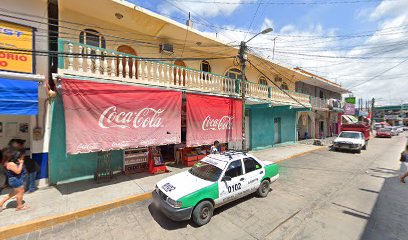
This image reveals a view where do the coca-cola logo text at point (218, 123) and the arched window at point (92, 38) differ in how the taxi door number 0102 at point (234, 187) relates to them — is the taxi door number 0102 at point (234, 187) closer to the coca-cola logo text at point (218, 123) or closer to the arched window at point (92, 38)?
the coca-cola logo text at point (218, 123)

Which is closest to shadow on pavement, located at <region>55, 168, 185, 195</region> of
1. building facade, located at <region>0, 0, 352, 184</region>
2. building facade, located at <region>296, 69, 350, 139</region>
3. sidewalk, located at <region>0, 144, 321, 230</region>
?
sidewalk, located at <region>0, 144, 321, 230</region>

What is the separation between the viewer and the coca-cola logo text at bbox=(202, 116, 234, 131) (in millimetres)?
9141

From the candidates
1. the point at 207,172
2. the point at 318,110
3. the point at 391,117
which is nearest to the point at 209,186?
the point at 207,172

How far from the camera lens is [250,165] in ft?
18.8

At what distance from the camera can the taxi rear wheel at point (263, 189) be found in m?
5.89

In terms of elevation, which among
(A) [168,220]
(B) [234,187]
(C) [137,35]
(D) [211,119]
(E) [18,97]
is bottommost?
(A) [168,220]

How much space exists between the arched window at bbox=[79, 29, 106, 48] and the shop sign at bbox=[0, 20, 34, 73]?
1.58 meters

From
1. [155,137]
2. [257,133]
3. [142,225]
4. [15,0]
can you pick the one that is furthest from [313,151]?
[15,0]

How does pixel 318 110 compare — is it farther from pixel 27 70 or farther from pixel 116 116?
pixel 27 70

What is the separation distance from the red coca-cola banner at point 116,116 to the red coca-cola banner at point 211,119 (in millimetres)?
847

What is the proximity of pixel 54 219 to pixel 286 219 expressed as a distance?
5872 millimetres

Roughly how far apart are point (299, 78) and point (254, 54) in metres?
8.76

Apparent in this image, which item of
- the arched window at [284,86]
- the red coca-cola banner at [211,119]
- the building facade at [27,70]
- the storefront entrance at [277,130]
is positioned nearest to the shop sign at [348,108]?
the arched window at [284,86]

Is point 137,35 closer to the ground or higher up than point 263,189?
higher up
